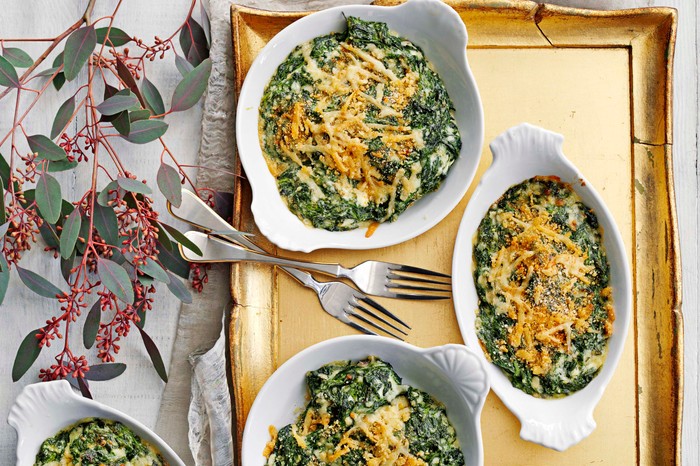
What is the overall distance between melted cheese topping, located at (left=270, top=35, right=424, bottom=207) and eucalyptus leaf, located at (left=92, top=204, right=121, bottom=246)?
28.6 inches

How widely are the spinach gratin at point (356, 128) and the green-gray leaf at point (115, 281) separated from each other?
724mm

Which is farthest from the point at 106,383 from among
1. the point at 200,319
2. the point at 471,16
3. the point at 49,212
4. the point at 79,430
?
the point at 471,16

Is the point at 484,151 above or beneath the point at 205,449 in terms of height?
above

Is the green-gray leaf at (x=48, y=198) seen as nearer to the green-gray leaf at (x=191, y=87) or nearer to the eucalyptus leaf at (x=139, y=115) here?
the eucalyptus leaf at (x=139, y=115)

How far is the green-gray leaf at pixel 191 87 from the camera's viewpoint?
108 inches

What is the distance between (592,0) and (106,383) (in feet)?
8.90

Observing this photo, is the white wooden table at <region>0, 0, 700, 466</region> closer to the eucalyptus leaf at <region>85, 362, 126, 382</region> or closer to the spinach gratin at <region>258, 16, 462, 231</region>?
the eucalyptus leaf at <region>85, 362, 126, 382</region>

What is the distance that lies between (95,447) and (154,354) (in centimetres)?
42

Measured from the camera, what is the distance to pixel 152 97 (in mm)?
2883

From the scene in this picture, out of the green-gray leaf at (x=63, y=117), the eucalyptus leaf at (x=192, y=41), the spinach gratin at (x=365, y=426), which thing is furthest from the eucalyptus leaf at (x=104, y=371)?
the eucalyptus leaf at (x=192, y=41)

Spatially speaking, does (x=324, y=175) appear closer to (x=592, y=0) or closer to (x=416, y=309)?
(x=416, y=309)

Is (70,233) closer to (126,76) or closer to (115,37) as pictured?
(126,76)

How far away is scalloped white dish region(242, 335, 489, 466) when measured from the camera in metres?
2.66

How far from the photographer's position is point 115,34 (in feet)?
9.36
